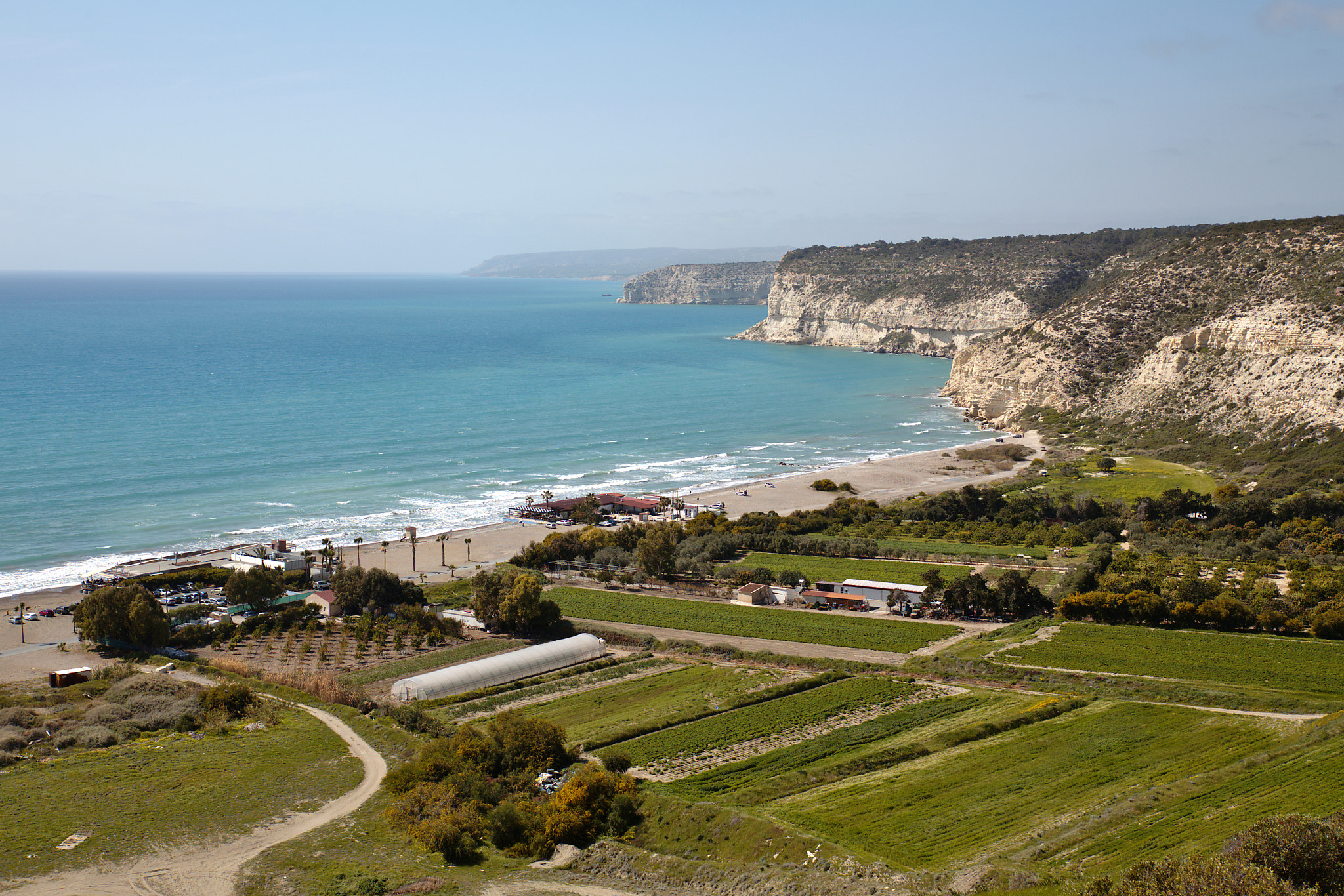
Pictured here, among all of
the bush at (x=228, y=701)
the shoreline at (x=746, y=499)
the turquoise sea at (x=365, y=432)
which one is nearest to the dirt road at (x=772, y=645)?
the shoreline at (x=746, y=499)

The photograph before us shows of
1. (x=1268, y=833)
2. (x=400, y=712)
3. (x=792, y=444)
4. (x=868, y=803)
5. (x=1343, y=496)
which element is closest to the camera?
(x=1268, y=833)

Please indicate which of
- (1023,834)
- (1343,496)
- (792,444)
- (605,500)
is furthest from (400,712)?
(792,444)

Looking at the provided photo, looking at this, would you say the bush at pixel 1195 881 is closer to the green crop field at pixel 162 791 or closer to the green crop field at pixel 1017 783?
the green crop field at pixel 1017 783

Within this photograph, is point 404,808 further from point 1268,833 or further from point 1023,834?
point 1268,833

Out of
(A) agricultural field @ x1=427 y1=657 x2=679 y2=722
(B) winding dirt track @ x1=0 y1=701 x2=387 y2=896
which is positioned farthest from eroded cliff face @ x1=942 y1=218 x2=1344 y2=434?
(B) winding dirt track @ x1=0 y1=701 x2=387 y2=896

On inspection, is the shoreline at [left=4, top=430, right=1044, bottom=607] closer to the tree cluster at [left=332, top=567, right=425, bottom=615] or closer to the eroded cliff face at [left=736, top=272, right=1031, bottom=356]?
the tree cluster at [left=332, top=567, right=425, bottom=615]

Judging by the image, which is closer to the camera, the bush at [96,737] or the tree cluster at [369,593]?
the bush at [96,737]

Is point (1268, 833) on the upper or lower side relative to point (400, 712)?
upper

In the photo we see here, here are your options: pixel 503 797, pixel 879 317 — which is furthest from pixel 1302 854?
pixel 879 317
